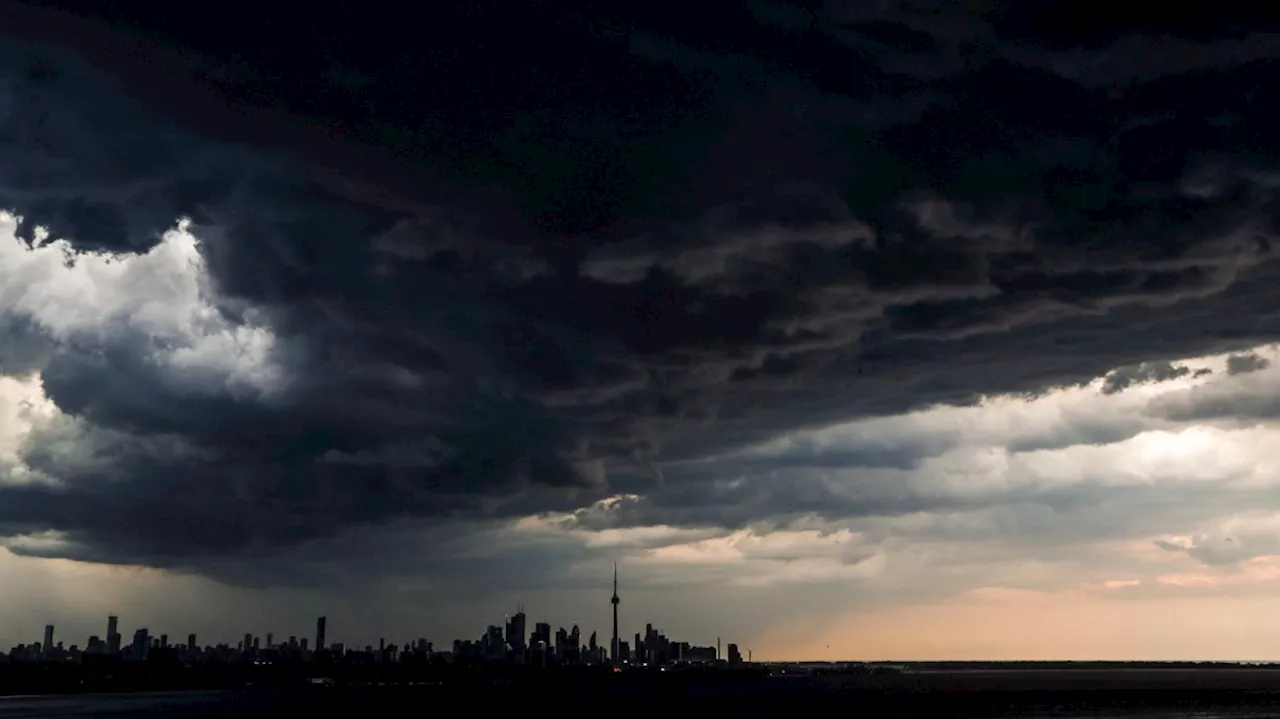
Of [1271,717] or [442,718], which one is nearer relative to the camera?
[1271,717]

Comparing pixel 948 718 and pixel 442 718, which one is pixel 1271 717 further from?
pixel 442 718

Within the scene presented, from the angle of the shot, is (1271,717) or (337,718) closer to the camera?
(1271,717)

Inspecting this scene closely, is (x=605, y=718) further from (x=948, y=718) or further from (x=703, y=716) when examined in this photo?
(x=948, y=718)

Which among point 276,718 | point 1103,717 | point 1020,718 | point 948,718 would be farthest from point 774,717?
point 276,718

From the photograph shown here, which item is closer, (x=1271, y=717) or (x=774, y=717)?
(x=1271, y=717)

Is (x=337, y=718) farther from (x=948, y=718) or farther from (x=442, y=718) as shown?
(x=948, y=718)

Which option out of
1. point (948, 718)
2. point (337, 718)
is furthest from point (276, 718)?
point (948, 718)

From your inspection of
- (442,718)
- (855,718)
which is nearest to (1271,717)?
(855,718)
